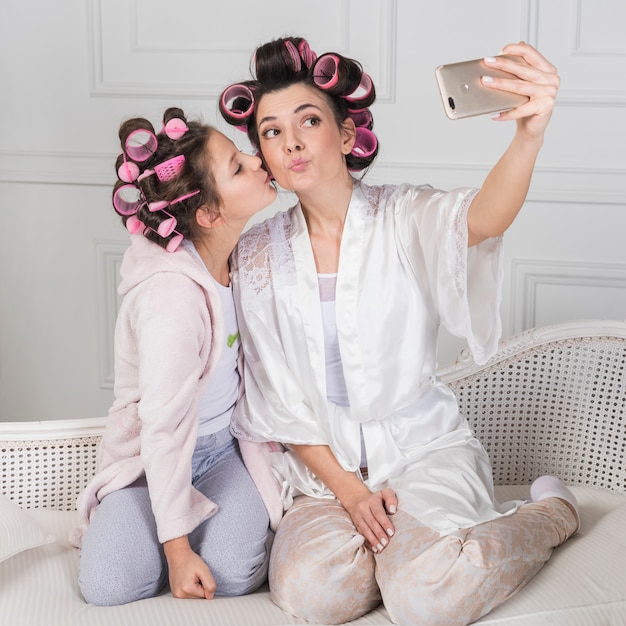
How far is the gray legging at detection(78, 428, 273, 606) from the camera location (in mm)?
1488

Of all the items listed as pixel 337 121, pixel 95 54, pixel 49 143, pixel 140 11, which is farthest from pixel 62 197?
pixel 337 121

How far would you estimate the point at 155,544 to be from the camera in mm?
1559

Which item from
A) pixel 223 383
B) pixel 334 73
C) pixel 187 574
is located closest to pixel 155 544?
pixel 187 574

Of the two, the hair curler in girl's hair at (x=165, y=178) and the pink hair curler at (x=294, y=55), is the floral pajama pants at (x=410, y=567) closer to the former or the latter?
the hair curler in girl's hair at (x=165, y=178)

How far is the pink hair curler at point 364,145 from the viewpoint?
1.74 m

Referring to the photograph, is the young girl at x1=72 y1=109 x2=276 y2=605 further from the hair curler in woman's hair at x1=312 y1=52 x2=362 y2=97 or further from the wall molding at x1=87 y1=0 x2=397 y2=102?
the wall molding at x1=87 y1=0 x2=397 y2=102

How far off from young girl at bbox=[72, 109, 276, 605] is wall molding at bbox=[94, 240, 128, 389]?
103cm

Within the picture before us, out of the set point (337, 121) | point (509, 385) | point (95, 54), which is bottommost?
point (509, 385)

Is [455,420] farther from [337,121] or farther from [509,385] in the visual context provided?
[337,121]

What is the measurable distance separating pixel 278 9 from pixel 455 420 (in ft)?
4.23

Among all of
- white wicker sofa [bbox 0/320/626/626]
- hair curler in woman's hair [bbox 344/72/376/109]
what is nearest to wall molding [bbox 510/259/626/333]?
white wicker sofa [bbox 0/320/626/626]

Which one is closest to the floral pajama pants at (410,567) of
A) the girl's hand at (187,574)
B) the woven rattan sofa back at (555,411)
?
the girl's hand at (187,574)

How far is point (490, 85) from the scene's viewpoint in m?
1.21

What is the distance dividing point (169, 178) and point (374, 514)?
2.33 feet
